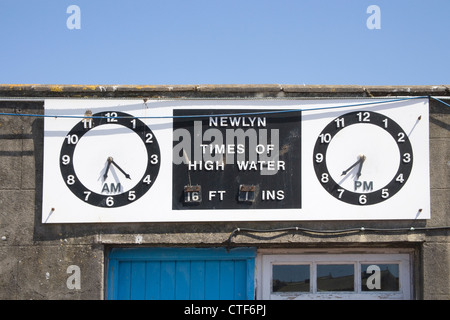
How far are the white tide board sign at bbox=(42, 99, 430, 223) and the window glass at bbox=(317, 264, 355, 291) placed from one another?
2.16 feet

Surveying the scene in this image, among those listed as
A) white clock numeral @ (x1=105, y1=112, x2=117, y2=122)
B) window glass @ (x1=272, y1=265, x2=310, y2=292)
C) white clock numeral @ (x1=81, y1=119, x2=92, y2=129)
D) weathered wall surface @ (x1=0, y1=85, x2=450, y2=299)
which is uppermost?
white clock numeral @ (x1=105, y1=112, x2=117, y2=122)

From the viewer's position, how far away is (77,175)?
5.82 meters

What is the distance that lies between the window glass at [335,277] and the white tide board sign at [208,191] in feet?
2.16

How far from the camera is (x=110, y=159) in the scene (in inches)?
229

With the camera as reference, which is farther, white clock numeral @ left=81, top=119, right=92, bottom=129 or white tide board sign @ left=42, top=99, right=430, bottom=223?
white clock numeral @ left=81, top=119, right=92, bottom=129

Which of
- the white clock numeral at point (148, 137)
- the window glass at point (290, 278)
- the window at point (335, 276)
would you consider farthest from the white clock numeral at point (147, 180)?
the window glass at point (290, 278)

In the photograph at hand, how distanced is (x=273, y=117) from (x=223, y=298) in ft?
6.99

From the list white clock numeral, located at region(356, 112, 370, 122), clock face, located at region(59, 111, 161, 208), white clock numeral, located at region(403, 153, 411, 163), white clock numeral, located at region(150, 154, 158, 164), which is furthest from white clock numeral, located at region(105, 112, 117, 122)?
white clock numeral, located at region(403, 153, 411, 163)

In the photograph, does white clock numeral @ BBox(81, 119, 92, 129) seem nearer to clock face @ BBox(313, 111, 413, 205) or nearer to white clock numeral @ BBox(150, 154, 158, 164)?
white clock numeral @ BBox(150, 154, 158, 164)

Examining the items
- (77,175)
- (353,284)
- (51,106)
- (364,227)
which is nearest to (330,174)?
(364,227)

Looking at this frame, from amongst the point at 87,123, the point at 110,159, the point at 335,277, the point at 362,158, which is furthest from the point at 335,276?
the point at 87,123

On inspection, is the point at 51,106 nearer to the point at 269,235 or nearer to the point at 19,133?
the point at 19,133

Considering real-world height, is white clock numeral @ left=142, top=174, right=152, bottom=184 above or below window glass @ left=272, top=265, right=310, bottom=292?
above

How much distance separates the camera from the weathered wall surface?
18.9ft
